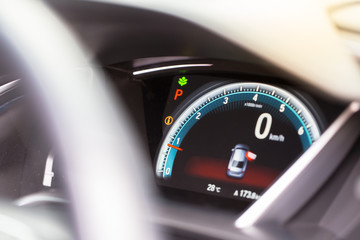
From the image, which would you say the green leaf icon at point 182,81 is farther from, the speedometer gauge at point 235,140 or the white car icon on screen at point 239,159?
the white car icon on screen at point 239,159

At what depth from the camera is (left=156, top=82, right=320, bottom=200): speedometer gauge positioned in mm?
1211

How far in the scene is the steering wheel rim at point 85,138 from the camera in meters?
0.54

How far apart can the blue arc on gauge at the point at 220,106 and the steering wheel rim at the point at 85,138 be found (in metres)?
0.66

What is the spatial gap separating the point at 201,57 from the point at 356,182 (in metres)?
0.49

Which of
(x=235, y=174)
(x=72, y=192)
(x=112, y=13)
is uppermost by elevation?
(x=112, y=13)

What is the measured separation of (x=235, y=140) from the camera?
1.27 meters

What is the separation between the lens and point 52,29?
0.59 m

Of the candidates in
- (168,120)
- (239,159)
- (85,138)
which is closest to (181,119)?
(168,120)

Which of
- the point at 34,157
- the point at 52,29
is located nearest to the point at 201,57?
the point at 34,157

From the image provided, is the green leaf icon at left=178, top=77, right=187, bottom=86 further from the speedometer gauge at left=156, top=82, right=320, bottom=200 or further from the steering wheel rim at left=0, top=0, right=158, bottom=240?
the steering wheel rim at left=0, top=0, right=158, bottom=240

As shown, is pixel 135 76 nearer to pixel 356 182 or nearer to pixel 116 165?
pixel 356 182

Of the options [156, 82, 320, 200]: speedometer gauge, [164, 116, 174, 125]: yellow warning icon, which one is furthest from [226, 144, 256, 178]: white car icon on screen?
[164, 116, 174, 125]: yellow warning icon

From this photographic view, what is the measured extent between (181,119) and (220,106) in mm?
90

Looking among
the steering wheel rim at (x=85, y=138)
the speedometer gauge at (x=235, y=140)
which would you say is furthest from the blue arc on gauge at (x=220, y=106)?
the steering wheel rim at (x=85, y=138)
